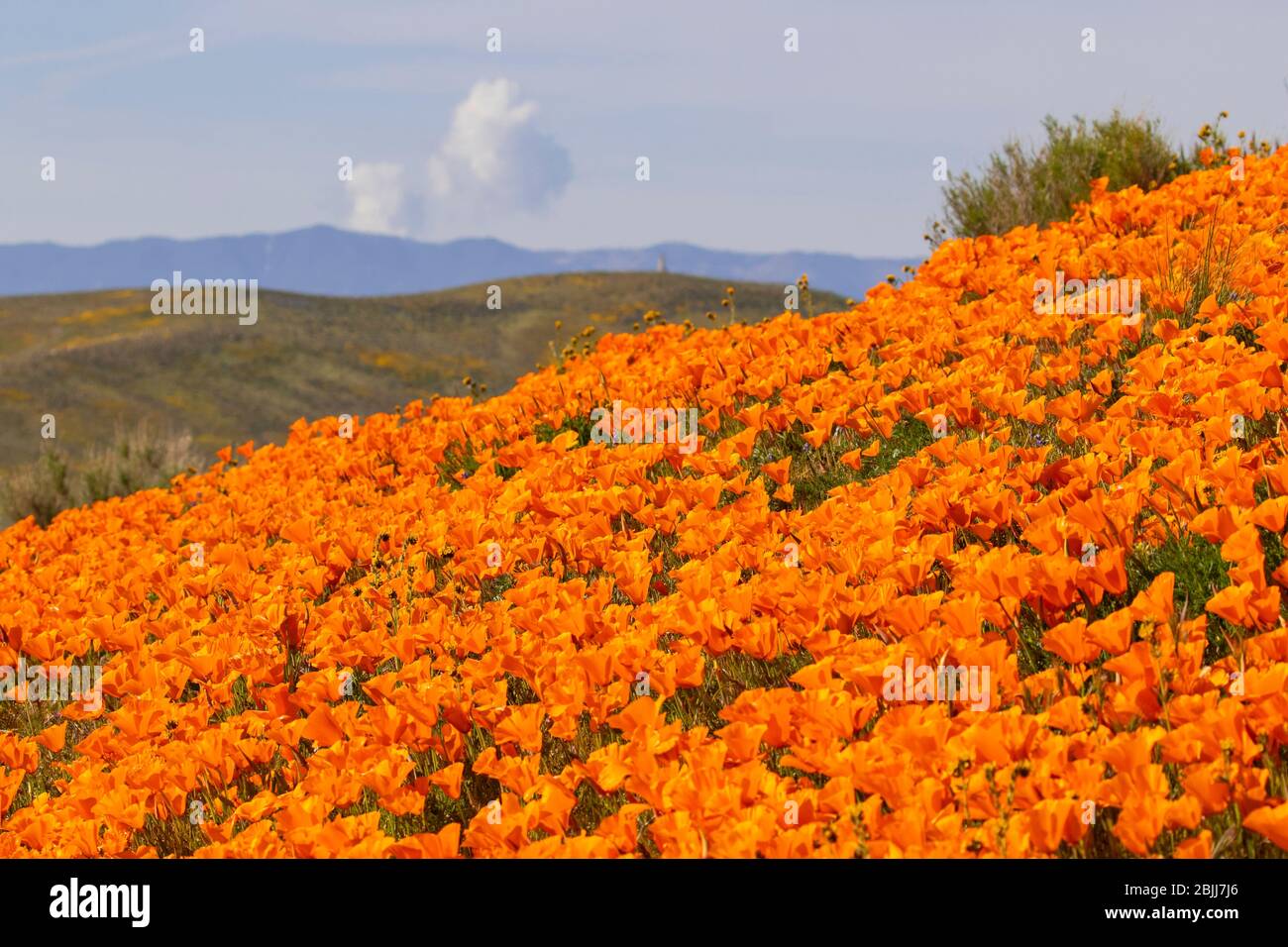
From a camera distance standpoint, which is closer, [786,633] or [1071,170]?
[786,633]

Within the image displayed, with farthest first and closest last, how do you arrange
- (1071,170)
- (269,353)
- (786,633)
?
(269,353) < (1071,170) < (786,633)

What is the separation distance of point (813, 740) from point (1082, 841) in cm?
59

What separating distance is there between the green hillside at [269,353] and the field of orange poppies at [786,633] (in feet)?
101

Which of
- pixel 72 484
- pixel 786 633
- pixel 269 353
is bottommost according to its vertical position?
pixel 786 633

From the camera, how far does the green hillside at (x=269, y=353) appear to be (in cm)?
4356

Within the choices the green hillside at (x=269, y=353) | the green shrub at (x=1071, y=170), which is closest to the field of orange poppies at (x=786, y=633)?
the green shrub at (x=1071, y=170)

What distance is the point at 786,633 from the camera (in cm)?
337

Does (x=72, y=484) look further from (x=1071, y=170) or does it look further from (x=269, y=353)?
(x=269, y=353)

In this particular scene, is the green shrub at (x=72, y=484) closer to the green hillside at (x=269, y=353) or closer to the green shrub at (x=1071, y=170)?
the green shrub at (x=1071, y=170)

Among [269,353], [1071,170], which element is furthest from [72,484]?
[269,353]

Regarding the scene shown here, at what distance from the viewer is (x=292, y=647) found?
14.7 feet

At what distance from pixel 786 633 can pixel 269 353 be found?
174 ft
